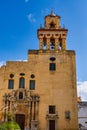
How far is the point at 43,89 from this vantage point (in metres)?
30.4

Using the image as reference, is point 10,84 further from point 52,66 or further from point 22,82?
point 52,66

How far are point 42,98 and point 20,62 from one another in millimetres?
5664

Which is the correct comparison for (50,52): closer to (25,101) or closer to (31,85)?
(31,85)

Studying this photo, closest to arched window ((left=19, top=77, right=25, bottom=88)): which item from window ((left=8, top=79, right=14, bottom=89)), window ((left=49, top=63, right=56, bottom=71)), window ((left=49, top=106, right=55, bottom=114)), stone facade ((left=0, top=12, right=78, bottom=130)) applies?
stone facade ((left=0, top=12, right=78, bottom=130))

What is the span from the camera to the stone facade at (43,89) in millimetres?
29188

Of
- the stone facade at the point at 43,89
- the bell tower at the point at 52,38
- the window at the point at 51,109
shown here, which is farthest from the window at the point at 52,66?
the window at the point at 51,109

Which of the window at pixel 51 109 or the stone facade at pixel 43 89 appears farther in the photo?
the window at pixel 51 109

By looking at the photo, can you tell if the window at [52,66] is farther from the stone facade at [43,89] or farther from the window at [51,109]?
the window at [51,109]

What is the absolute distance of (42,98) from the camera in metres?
30.0

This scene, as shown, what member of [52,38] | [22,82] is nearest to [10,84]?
[22,82]

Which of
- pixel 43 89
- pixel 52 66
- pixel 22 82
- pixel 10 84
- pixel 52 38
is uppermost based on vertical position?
pixel 52 38

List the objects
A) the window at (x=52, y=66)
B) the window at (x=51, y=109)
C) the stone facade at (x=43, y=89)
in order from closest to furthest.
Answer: the stone facade at (x=43, y=89)
the window at (x=51, y=109)
the window at (x=52, y=66)

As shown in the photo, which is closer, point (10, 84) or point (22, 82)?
point (10, 84)

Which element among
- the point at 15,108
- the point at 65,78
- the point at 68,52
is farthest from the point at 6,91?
the point at 68,52
